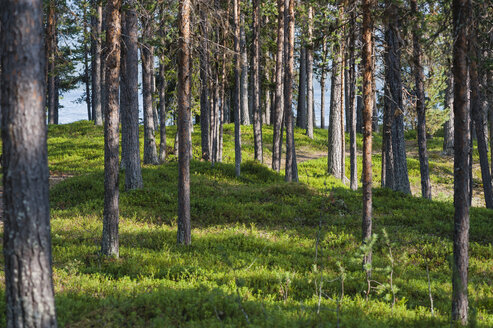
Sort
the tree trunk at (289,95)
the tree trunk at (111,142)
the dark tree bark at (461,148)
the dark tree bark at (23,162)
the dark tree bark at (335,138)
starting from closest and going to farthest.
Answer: the dark tree bark at (23,162), the dark tree bark at (461,148), the tree trunk at (111,142), the tree trunk at (289,95), the dark tree bark at (335,138)

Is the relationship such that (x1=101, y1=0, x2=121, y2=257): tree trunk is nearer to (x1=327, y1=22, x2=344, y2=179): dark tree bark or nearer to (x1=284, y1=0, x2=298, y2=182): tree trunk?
(x1=284, y1=0, x2=298, y2=182): tree trunk

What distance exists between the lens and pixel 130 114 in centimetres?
1504

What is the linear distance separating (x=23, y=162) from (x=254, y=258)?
19.1 ft

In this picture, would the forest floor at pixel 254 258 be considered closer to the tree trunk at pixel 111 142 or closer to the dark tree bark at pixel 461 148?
the dark tree bark at pixel 461 148

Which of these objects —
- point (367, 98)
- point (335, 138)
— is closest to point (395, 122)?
point (335, 138)

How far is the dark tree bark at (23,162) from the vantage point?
390cm

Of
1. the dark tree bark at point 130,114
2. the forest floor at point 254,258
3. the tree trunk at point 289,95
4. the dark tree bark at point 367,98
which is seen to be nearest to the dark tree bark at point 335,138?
the forest floor at point 254,258

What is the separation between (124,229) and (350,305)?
6764 millimetres

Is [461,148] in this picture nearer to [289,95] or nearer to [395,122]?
[395,122]

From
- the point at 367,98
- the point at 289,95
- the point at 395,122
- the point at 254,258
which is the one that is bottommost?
the point at 254,258

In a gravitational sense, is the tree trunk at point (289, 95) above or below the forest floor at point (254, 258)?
above

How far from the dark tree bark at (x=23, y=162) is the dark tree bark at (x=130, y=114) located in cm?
1068

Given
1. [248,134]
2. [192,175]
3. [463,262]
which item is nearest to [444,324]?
[463,262]

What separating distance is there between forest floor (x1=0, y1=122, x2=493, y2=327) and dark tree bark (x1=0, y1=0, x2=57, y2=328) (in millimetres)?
1097
